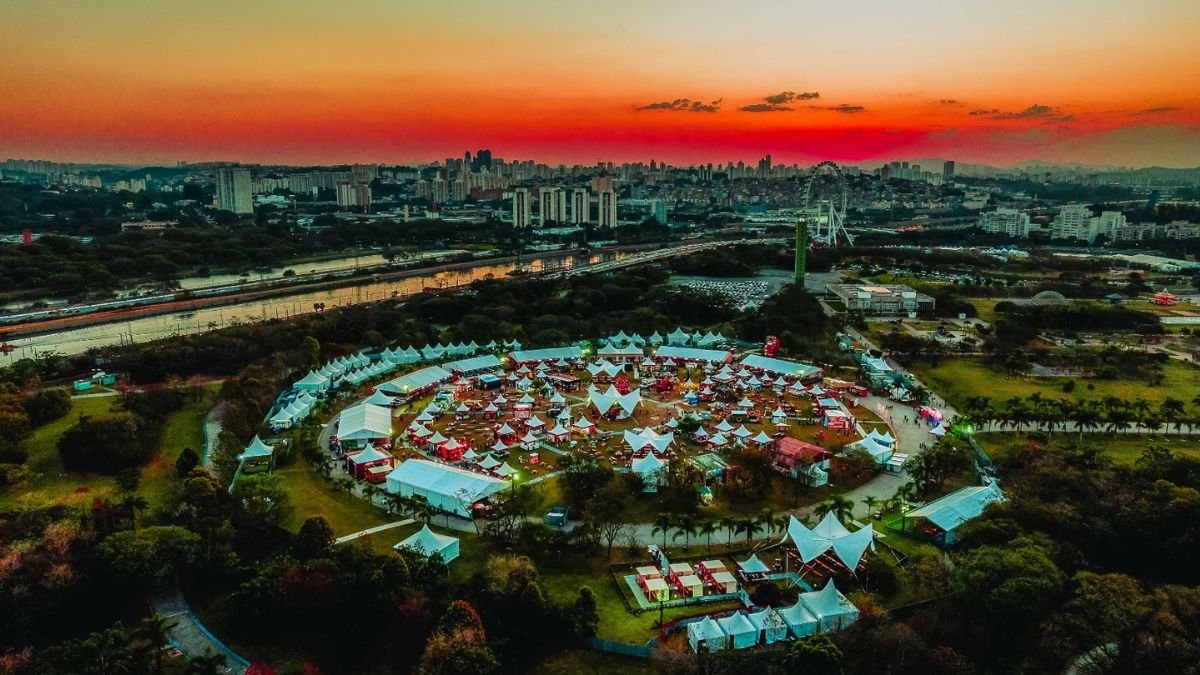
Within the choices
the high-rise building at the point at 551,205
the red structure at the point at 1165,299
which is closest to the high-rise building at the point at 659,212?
the high-rise building at the point at 551,205

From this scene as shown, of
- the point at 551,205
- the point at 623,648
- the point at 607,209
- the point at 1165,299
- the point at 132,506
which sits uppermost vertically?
the point at 551,205

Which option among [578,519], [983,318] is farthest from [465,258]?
[578,519]

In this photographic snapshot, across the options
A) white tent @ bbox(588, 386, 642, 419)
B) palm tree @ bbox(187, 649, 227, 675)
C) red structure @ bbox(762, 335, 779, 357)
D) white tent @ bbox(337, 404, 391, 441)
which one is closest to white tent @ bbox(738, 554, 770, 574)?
palm tree @ bbox(187, 649, 227, 675)

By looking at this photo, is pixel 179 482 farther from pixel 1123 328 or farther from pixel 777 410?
pixel 1123 328

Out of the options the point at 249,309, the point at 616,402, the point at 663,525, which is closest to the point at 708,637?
the point at 663,525

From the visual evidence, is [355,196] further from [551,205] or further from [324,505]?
[324,505]

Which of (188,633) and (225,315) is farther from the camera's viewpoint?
(225,315)

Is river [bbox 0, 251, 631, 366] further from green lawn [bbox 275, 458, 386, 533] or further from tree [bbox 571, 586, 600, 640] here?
tree [bbox 571, 586, 600, 640]
